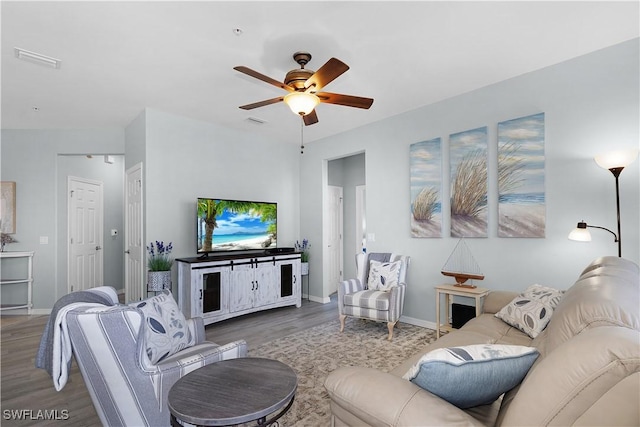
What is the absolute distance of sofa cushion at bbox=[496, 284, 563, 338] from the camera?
226 centimetres

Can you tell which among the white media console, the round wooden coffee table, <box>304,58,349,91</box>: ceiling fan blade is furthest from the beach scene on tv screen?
the round wooden coffee table

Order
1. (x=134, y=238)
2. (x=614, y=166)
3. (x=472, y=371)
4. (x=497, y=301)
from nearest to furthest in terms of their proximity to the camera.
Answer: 1. (x=472, y=371)
2. (x=614, y=166)
3. (x=497, y=301)
4. (x=134, y=238)

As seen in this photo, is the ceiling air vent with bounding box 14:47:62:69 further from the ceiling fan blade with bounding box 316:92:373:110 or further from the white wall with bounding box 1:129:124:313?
the ceiling fan blade with bounding box 316:92:373:110

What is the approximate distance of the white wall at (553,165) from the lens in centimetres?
280

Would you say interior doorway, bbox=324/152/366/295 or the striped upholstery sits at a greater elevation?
interior doorway, bbox=324/152/366/295

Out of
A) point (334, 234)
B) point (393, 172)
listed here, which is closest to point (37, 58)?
point (393, 172)

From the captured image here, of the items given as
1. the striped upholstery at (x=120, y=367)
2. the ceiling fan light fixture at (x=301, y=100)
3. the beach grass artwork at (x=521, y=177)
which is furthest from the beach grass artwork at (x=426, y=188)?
the striped upholstery at (x=120, y=367)

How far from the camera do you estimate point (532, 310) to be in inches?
92.5

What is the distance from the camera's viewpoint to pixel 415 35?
2623 mm

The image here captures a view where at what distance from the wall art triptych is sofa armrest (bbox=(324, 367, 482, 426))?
8.91ft

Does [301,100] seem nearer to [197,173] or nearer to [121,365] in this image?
[121,365]

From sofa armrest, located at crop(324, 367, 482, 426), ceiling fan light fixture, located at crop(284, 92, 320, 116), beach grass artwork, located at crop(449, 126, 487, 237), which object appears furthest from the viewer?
beach grass artwork, located at crop(449, 126, 487, 237)

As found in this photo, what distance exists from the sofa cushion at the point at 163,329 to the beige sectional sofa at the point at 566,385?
113cm

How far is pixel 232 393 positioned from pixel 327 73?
2.09m
